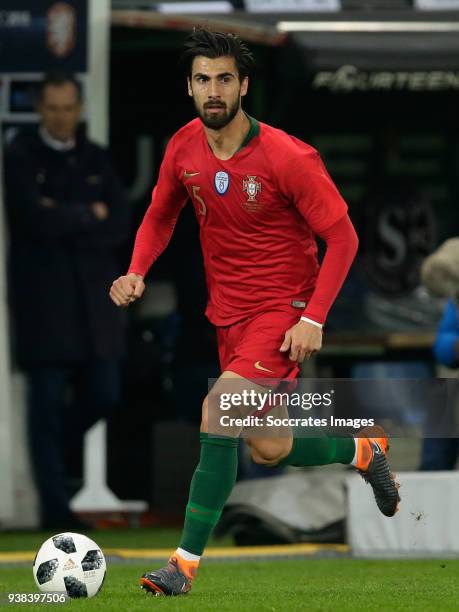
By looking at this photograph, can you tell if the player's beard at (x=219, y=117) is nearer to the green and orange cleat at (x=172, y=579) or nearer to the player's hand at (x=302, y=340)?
the player's hand at (x=302, y=340)

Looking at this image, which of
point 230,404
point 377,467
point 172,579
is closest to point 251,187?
point 230,404

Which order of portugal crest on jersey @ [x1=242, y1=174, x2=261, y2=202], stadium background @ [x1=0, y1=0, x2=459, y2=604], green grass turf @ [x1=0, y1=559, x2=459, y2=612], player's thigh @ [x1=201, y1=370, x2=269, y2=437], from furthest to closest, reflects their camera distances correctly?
1. stadium background @ [x1=0, y1=0, x2=459, y2=604]
2. portugal crest on jersey @ [x1=242, y1=174, x2=261, y2=202]
3. player's thigh @ [x1=201, y1=370, x2=269, y2=437]
4. green grass turf @ [x1=0, y1=559, x2=459, y2=612]

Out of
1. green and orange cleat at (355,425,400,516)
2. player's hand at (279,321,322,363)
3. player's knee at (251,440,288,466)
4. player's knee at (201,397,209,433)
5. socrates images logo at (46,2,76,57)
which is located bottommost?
green and orange cleat at (355,425,400,516)

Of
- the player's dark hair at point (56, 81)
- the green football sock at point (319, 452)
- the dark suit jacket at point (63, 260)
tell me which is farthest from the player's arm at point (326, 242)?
the player's dark hair at point (56, 81)

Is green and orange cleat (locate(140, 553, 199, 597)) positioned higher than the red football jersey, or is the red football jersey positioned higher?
the red football jersey

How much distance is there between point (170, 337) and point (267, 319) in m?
6.07

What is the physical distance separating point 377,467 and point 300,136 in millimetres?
6086

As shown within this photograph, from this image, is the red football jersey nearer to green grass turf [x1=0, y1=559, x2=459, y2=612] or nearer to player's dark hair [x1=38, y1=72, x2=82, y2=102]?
green grass turf [x1=0, y1=559, x2=459, y2=612]

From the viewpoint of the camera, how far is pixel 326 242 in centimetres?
679

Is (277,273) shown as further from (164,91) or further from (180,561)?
(164,91)

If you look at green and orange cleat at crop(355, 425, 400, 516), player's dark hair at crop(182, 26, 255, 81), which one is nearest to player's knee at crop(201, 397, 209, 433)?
green and orange cleat at crop(355, 425, 400, 516)

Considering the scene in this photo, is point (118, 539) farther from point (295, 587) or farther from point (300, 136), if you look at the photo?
point (295, 587)

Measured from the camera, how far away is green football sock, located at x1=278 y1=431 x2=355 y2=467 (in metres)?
7.16

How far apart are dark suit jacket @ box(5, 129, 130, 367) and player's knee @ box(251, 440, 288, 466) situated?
4.66 meters
